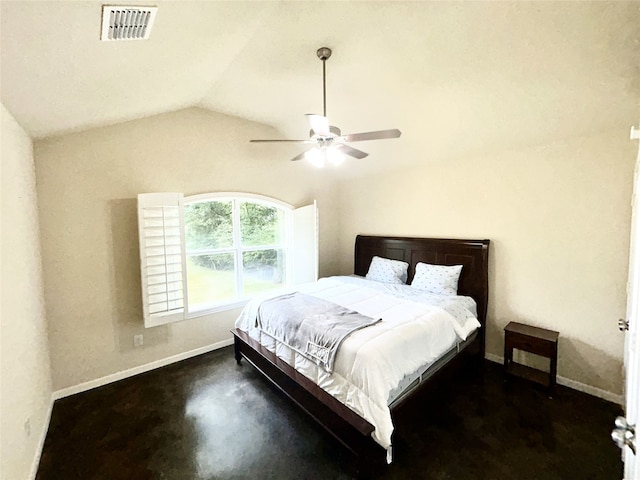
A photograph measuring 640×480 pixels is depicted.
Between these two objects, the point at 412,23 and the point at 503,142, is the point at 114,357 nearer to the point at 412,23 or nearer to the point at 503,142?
the point at 412,23

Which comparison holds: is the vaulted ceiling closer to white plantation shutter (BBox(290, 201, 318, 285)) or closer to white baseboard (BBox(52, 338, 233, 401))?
white plantation shutter (BBox(290, 201, 318, 285))

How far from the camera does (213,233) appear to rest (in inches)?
149

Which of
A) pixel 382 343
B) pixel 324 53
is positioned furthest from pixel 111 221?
pixel 382 343

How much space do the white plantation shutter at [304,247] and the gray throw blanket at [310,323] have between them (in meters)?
1.13

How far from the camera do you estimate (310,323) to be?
246cm

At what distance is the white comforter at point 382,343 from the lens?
6.24ft

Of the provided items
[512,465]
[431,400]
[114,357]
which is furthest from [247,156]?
[512,465]

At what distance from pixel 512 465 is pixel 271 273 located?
339 cm

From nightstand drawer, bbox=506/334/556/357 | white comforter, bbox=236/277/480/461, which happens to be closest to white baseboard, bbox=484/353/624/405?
nightstand drawer, bbox=506/334/556/357

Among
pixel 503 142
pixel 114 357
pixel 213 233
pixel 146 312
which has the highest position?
pixel 503 142

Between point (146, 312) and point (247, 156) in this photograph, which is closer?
point (146, 312)

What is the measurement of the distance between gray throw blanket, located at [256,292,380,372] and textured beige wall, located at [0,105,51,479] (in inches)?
67.1

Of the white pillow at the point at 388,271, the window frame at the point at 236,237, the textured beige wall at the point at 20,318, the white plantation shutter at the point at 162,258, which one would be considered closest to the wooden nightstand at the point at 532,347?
the white pillow at the point at 388,271

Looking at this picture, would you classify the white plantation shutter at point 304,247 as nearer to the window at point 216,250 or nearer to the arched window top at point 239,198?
the window at point 216,250
